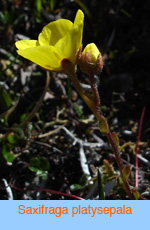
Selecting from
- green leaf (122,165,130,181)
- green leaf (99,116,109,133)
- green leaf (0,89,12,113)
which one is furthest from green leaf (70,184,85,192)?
green leaf (0,89,12,113)

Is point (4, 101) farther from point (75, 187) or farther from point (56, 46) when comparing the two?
point (56, 46)

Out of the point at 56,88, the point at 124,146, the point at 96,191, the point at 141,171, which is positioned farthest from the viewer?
the point at 56,88

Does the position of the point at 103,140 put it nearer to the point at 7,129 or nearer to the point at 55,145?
the point at 55,145

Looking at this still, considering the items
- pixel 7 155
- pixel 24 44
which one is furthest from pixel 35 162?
pixel 24 44

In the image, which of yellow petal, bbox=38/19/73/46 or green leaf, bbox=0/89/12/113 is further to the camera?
green leaf, bbox=0/89/12/113

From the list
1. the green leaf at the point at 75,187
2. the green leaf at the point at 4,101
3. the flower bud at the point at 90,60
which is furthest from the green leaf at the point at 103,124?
the green leaf at the point at 4,101

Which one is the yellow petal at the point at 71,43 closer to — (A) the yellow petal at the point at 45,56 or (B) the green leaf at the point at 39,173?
(A) the yellow petal at the point at 45,56

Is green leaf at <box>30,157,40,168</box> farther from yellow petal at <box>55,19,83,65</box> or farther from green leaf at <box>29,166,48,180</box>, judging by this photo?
yellow petal at <box>55,19,83,65</box>

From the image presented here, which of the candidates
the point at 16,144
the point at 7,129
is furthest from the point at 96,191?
the point at 7,129
